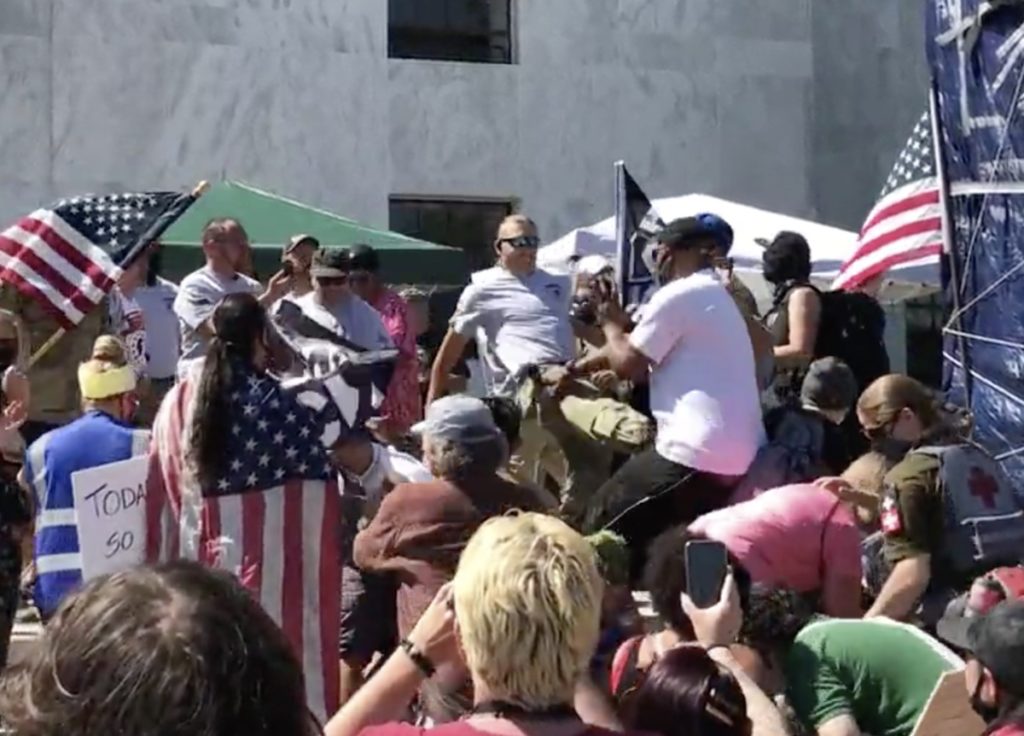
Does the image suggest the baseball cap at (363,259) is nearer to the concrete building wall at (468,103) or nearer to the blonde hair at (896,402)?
the blonde hair at (896,402)

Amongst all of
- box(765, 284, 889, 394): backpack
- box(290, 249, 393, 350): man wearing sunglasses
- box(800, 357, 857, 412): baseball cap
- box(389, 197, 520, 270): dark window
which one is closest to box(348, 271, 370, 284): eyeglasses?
box(290, 249, 393, 350): man wearing sunglasses

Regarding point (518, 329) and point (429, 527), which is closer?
point (429, 527)

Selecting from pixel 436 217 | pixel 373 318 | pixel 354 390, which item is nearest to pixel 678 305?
pixel 354 390

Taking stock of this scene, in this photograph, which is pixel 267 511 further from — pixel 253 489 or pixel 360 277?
pixel 360 277

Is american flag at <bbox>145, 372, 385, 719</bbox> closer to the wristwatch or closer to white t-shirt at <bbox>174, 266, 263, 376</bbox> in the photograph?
the wristwatch

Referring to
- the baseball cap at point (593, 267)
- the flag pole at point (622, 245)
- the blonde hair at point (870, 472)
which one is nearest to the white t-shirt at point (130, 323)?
the baseball cap at point (593, 267)

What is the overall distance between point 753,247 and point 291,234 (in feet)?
12.4

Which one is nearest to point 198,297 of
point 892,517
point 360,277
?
point 360,277

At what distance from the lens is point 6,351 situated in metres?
7.40

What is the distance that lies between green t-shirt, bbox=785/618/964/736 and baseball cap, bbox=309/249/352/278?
159 inches

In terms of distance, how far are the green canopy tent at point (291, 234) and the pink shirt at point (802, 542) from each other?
650 centimetres

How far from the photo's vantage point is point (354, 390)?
754 cm

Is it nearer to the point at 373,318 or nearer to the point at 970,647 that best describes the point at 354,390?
the point at 373,318

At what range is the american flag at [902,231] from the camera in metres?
10.8
